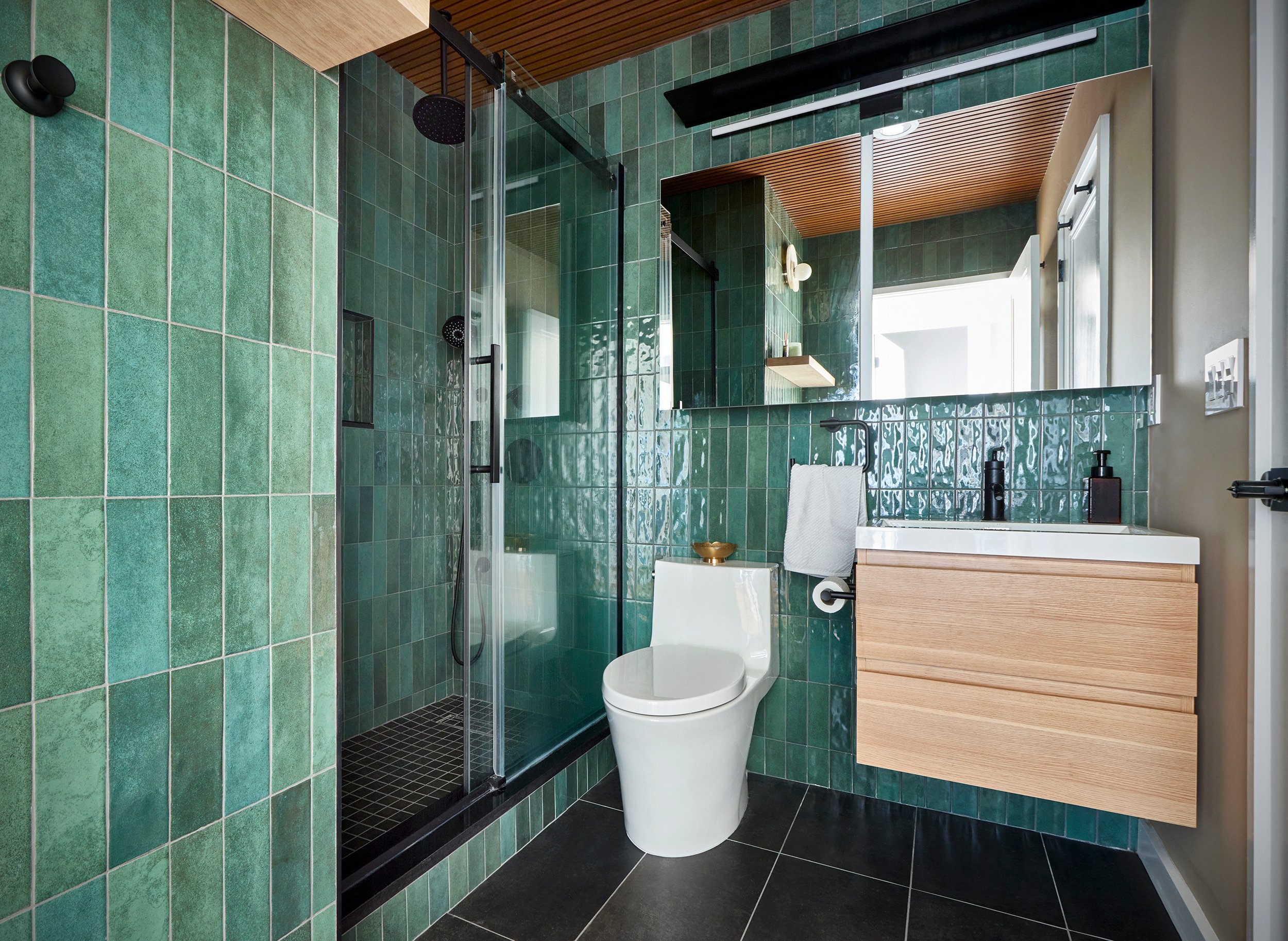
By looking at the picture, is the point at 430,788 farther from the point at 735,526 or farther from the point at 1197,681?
the point at 1197,681

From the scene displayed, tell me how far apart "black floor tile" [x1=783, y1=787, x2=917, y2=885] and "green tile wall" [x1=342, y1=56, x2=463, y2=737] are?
142 cm

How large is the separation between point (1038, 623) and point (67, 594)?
1.73m

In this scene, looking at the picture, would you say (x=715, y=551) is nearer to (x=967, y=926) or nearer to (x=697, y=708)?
(x=697, y=708)

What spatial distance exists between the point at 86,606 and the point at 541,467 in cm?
116

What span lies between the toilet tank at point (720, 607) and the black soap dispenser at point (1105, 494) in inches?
35.0

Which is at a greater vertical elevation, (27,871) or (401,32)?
(401,32)

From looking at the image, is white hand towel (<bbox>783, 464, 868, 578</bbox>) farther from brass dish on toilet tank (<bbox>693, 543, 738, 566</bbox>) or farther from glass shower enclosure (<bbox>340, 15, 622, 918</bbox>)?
glass shower enclosure (<bbox>340, 15, 622, 918</bbox>)

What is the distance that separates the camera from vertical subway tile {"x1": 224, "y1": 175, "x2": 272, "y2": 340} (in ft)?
3.42

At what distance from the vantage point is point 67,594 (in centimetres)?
85

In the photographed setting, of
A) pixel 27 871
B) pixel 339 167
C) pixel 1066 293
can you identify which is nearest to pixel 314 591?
pixel 27 871

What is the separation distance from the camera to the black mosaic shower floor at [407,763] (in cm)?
173

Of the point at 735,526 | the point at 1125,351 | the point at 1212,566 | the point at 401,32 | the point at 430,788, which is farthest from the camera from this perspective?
the point at 735,526

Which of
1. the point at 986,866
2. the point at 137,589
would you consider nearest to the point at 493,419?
the point at 137,589

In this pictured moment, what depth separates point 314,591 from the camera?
1183mm
